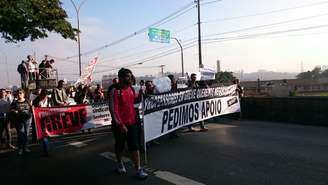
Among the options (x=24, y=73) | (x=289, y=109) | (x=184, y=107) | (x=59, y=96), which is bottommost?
(x=289, y=109)

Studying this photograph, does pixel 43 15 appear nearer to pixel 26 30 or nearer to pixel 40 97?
pixel 26 30

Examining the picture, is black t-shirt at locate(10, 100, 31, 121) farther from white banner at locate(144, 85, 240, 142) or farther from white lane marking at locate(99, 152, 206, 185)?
white lane marking at locate(99, 152, 206, 185)

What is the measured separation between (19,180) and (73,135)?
19.8 feet

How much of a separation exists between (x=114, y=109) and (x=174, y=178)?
1508 millimetres

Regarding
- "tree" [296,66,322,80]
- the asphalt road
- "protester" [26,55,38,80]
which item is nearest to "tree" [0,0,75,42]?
"protester" [26,55,38,80]

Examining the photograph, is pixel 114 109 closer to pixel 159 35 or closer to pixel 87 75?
pixel 87 75

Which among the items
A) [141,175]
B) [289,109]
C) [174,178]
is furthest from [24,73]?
[174,178]

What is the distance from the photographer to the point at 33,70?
19.7 metres

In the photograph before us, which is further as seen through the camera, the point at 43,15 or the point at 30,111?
the point at 43,15

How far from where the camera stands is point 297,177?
5.78 metres

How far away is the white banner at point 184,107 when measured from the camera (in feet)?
27.8

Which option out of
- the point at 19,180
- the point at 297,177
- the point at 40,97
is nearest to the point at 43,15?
the point at 40,97

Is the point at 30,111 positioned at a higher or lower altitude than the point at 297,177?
higher

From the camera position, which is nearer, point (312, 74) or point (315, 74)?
point (312, 74)
